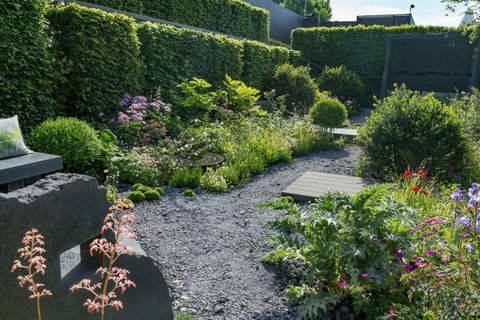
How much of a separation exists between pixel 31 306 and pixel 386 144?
17.8ft

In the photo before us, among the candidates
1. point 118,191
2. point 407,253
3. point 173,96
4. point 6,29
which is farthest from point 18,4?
point 407,253

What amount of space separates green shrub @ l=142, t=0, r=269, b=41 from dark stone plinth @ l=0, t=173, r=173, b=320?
10.6 metres

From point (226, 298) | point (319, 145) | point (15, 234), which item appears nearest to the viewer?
point (15, 234)

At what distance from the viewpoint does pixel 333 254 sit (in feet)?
8.73

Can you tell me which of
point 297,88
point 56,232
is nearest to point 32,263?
point 56,232

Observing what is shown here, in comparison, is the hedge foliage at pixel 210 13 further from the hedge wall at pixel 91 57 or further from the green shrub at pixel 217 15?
the hedge wall at pixel 91 57

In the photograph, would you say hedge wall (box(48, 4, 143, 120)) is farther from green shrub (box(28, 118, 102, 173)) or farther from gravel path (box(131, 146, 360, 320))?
gravel path (box(131, 146, 360, 320))

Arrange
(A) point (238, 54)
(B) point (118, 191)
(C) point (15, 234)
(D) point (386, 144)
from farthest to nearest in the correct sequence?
(A) point (238, 54) → (D) point (386, 144) → (B) point (118, 191) → (C) point (15, 234)

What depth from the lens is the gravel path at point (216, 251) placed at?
286 centimetres

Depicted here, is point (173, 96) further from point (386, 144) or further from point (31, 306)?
point (31, 306)

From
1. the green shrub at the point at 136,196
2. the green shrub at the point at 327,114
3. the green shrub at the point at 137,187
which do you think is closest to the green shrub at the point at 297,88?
the green shrub at the point at 327,114

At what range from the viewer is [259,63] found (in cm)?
1279

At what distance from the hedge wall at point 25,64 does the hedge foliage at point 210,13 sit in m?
4.25

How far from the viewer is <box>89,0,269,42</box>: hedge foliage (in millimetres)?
11247
